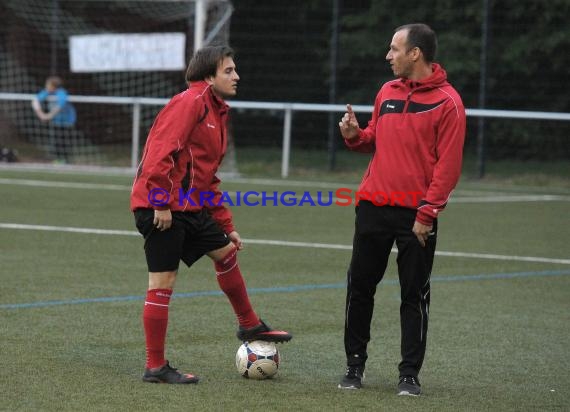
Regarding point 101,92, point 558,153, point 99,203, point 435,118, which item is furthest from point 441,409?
point 101,92

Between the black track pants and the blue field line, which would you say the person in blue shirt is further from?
the black track pants

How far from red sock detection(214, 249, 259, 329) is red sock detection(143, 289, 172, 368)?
1.30ft

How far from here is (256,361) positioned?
612 centimetres

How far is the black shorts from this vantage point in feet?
19.5

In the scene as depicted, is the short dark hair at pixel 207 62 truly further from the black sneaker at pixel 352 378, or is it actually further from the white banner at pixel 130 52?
the white banner at pixel 130 52

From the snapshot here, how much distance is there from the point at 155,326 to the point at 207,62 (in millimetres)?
1321

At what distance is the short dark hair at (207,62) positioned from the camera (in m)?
6.09

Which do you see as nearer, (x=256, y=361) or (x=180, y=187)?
(x=180, y=187)

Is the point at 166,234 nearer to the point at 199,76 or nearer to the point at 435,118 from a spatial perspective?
the point at 199,76

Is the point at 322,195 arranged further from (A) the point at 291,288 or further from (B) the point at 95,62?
(A) the point at 291,288

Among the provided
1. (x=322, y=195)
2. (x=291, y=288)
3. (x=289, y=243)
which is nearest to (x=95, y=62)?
(x=322, y=195)

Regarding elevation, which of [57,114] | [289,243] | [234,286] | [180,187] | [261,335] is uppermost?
[180,187]

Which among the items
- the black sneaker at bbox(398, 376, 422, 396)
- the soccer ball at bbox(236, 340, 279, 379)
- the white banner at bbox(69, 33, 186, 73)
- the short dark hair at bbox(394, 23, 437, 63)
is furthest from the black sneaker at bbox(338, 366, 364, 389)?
the white banner at bbox(69, 33, 186, 73)

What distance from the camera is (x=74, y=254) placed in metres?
10.5
